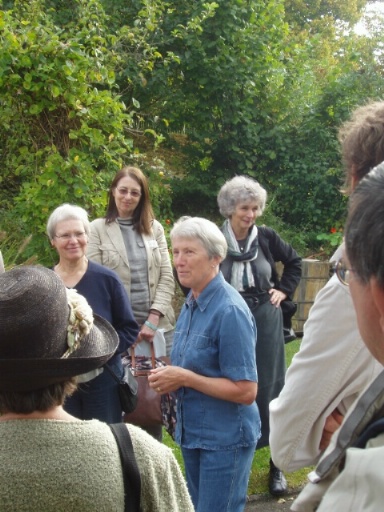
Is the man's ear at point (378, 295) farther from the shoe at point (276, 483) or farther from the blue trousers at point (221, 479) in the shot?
the shoe at point (276, 483)

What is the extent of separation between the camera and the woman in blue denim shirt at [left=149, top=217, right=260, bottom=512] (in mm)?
3064

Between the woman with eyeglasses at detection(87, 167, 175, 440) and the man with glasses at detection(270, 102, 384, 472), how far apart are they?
10.2 feet

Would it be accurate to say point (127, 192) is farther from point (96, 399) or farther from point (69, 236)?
point (96, 399)

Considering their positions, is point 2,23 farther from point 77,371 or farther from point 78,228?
point 77,371

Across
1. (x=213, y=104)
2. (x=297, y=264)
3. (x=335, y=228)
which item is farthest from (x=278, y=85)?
(x=297, y=264)

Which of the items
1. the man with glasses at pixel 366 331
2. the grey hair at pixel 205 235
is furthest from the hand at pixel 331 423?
the grey hair at pixel 205 235

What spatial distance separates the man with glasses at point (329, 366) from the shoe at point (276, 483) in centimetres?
287

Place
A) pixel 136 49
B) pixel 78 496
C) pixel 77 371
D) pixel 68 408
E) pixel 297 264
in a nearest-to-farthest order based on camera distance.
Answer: pixel 78 496
pixel 77 371
pixel 68 408
pixel 297 264
pixel 136 49

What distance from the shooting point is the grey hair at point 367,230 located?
3.25 feet

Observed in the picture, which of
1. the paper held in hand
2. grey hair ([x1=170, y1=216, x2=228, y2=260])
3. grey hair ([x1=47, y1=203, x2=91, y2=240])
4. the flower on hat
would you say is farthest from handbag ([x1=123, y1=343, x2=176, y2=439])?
the flower on hat

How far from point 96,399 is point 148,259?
1.45 meters

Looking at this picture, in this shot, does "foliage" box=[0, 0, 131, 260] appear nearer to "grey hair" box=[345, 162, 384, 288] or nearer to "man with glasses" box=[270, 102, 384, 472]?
"man with glasses" box=[270, 102, 384, 472]

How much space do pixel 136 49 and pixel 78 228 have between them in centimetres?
559

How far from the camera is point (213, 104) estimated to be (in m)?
11.0
